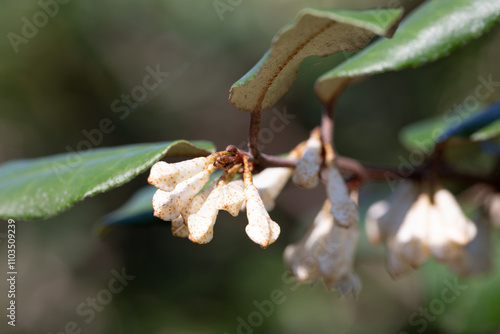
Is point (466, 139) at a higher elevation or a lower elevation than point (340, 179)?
lower

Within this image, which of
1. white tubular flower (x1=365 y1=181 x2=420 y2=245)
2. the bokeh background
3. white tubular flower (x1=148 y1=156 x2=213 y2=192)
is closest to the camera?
white tubular flower (x1=148 y1=156 x2=213 y2=192)

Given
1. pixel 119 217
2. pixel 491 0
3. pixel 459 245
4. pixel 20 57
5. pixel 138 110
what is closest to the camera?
pixel 491 0

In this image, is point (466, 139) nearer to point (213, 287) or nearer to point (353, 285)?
point (353, 285)

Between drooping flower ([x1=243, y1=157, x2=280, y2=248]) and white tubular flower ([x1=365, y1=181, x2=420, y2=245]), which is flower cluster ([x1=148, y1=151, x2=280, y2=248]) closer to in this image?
drooping flower ([x1=243, y1=157, x2=280, y2=248])

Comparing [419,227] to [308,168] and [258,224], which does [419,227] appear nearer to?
[308,168]

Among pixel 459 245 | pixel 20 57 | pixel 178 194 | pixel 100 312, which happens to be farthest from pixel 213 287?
pixel 178 194

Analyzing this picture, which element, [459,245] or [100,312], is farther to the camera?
[100,312]

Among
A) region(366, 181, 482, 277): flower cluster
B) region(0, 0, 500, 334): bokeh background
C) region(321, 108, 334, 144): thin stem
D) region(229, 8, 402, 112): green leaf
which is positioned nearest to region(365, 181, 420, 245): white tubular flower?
region(366, 181, 482, 277): flower cluster

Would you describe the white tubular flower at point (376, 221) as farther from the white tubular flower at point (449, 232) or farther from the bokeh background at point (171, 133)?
the bokeh background at point (171, 133)
